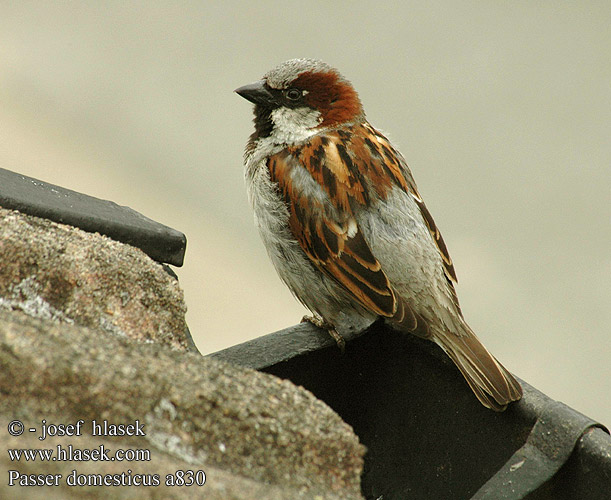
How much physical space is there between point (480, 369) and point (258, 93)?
5.30 ft

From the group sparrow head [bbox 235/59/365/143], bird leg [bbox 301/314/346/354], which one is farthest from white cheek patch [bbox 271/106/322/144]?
bird leg [bbox 301/314/346/354]

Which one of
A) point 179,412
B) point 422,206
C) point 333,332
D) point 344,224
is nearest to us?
point 179,412

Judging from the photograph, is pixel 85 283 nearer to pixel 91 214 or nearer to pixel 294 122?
pixel 91 214

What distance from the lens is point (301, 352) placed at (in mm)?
2281

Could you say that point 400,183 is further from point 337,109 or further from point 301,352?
point 301,352

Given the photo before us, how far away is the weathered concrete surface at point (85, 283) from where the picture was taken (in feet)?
5.50

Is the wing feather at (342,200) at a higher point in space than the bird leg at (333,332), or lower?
higher

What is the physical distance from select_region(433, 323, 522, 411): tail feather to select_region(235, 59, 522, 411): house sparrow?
0.04ft

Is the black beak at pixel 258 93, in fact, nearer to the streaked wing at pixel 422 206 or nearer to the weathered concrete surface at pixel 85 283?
the streaked wing at pixel 422 206

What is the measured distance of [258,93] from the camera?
3.30 m

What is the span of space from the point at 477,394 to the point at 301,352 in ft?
1.68

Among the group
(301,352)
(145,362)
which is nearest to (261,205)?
(301,352)

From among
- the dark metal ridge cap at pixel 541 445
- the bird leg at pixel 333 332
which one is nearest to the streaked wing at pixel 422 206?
the bird leg at pixel 333 332

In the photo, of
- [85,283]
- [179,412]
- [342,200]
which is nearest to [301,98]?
[342,200]
